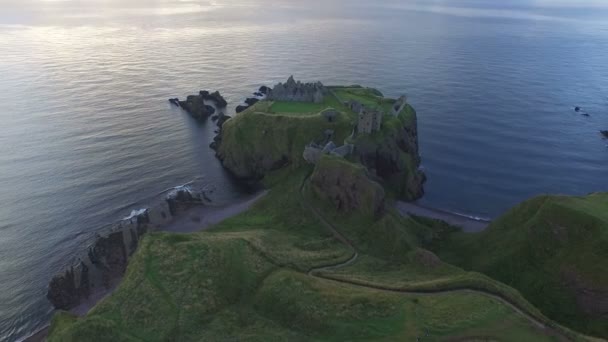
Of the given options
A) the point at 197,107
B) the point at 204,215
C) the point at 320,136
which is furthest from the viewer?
the point at 197,107

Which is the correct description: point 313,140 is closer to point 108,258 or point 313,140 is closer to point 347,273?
point 347,273

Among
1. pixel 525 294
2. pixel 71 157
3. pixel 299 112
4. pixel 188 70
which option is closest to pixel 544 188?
pixel 525 294

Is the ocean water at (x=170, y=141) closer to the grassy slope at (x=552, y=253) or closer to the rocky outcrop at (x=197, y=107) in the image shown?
the rocky outcrop at (x=197, y=107)

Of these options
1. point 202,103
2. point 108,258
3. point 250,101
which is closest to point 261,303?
point 108,258

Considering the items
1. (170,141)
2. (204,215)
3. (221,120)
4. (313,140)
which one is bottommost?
(204,215)

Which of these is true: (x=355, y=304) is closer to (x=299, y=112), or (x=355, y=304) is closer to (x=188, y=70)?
(x=299, y=112)

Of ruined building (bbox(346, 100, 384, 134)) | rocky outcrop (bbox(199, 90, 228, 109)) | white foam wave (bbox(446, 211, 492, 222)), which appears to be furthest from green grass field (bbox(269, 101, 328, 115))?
white foam wave (bbox(446, 211, 492, 222))

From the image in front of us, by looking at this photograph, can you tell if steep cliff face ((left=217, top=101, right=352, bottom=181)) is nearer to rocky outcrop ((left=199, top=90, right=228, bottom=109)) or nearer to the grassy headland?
the grassy headland
